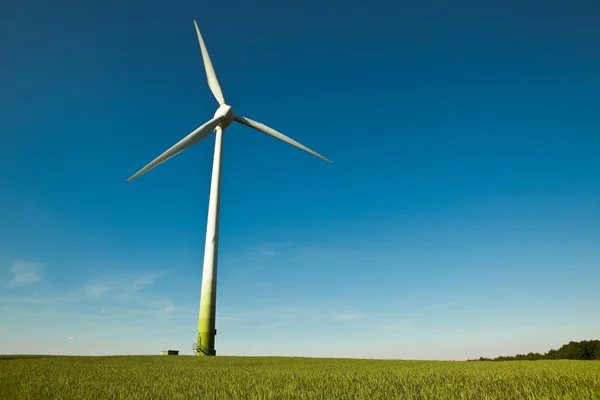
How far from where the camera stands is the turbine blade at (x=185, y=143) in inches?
1614

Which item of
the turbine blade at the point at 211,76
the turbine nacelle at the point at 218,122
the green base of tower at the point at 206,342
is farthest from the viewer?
the turbine blade at the point at 211,76

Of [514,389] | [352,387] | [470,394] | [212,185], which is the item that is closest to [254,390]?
[352,387]

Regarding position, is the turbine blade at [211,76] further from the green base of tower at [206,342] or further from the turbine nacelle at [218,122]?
the green base of tower at [206,342]

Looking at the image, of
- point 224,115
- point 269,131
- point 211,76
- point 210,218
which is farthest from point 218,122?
point 210,218

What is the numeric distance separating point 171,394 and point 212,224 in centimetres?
3693

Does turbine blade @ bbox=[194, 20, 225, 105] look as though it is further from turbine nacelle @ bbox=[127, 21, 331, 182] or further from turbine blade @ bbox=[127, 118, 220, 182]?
turbine blade @ bbox=[127, 118, 220, 182]

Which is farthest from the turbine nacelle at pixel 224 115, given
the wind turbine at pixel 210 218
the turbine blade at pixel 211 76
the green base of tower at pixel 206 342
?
the green base of tower at pixel 206 342

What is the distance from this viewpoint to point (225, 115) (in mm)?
51469

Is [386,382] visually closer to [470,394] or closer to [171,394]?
[470,394]

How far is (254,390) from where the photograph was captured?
7770mm

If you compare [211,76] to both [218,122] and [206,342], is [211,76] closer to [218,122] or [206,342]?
[218,122]

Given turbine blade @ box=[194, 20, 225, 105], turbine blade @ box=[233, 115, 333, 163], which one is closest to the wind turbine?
turbine blade @ box=[233, 115, 333, 163]

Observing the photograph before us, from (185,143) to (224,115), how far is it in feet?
29.5

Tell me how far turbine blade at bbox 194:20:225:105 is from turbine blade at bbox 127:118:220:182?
18.9 ft
